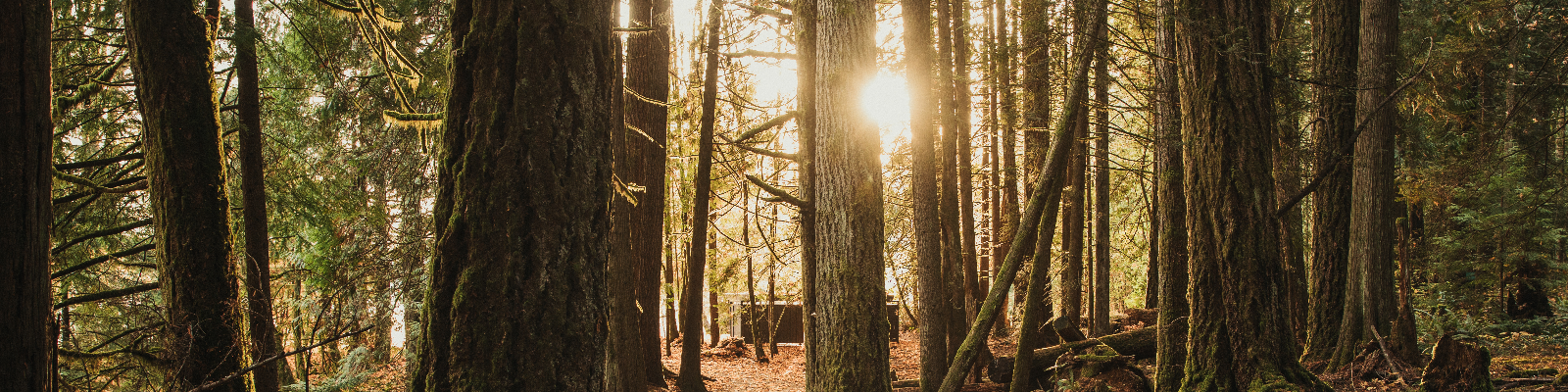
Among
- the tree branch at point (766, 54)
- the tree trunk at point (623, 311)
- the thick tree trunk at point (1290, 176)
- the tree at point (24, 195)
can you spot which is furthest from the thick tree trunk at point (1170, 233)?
the tree at point (24, 195)

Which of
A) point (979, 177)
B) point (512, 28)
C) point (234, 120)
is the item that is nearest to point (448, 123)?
point (512, 28)

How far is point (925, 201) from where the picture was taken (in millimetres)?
9023

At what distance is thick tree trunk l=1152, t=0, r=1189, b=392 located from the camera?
7.04 meters

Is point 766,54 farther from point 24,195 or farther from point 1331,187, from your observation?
point 1331,187

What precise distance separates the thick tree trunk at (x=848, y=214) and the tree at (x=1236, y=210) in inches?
107

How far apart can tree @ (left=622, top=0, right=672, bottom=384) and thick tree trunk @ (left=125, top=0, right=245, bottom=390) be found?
4687 mm

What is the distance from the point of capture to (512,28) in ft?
8.59

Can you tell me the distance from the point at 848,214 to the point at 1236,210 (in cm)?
320

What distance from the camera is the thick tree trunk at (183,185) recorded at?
486 cm

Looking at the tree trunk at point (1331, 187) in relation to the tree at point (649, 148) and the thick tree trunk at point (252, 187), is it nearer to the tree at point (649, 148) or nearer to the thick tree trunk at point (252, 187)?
the tree at point (649, 148)

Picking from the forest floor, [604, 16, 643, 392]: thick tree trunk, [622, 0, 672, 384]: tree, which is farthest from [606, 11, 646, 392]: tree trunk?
the forest floor

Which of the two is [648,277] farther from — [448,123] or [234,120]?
[448,123]

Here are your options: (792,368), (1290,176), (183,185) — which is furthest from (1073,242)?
(183,185)

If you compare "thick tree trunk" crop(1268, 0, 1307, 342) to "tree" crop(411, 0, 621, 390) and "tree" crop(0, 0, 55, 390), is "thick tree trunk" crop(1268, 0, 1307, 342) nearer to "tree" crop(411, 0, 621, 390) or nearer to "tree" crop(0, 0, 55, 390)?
"tree" crop(411, 0, 621, 390)
